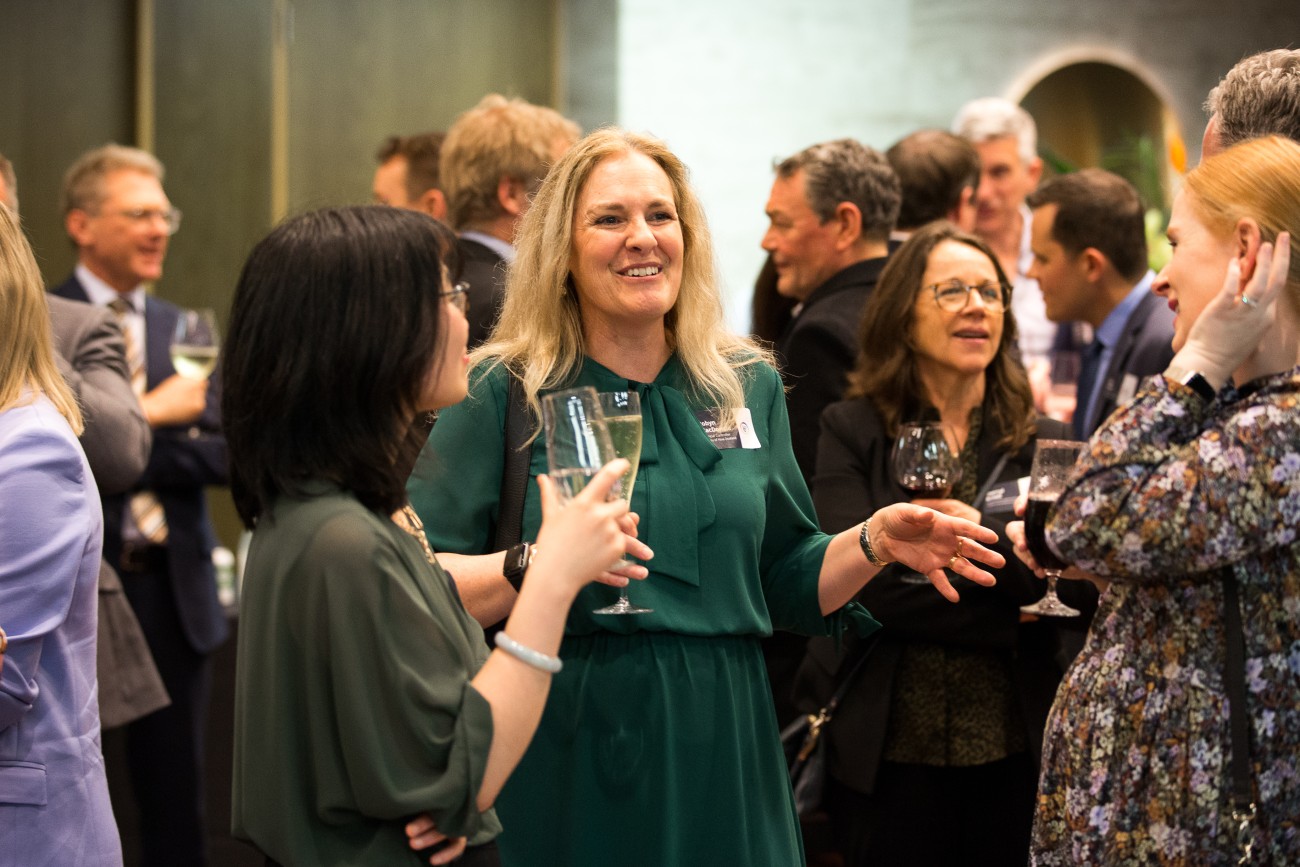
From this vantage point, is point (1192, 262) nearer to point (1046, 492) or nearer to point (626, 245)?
point (1046, 492)

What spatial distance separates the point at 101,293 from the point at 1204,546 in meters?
3.70

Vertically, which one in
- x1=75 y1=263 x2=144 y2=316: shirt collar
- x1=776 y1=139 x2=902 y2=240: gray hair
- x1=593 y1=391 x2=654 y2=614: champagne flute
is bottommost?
x1=593 y1=391 x2=654 y2=614: champagne flute

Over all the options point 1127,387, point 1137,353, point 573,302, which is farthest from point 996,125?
point 573,302

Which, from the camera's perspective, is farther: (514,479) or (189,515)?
(189,515)

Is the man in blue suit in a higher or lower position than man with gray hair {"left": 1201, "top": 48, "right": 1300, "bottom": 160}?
lower

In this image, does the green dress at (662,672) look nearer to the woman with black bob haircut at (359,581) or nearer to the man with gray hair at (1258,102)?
the woman with black bob haircut at (359,581)

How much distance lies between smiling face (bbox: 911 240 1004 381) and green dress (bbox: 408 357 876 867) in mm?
911

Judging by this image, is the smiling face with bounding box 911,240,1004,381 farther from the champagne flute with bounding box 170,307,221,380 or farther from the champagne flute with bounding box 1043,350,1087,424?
the champagne flute with bounding box 170,307,221,380

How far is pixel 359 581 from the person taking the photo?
150cm

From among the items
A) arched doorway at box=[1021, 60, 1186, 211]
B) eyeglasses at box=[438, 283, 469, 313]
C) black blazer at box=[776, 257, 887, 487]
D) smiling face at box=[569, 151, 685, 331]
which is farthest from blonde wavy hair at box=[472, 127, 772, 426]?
arched doorway at box=[1021, 60, 1186, 211]

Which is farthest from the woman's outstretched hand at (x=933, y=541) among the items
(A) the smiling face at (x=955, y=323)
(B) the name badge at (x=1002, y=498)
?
(A) the smiling face at (x=955, y=323)

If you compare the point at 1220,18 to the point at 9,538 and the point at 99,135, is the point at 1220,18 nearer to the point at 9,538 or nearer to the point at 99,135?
the point at 99,135

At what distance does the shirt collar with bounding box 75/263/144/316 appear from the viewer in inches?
177

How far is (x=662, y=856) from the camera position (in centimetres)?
213
